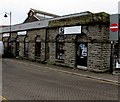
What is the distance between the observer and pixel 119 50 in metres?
13.4

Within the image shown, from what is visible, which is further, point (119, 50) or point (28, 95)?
point (119, 50)

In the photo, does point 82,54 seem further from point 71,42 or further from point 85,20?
point 85,20

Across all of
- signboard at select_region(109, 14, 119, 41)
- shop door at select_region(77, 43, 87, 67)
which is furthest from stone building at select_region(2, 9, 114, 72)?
signboard at select_region(109, 14, 119, 41)

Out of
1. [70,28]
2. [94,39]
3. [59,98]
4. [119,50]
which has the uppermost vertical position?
[70,28]

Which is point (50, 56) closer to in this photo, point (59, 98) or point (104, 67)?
point (104, 67)

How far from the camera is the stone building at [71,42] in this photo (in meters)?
12.4

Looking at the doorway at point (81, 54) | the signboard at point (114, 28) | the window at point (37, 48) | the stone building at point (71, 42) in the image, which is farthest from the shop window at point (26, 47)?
the signboard at point (114, 28)

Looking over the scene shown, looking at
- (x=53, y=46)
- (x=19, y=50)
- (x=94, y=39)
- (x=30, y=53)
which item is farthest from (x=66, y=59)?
(x=19, y=50)

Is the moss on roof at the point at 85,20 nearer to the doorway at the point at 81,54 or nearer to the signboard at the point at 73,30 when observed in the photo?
the signboard at the point at 73,30

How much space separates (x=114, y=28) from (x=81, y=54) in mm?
4053

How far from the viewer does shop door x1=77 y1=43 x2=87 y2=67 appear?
1377cm

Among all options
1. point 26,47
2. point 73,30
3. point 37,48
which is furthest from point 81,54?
point 26,47

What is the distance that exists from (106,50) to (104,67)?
1.51 meters

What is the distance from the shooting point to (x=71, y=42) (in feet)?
47.9
